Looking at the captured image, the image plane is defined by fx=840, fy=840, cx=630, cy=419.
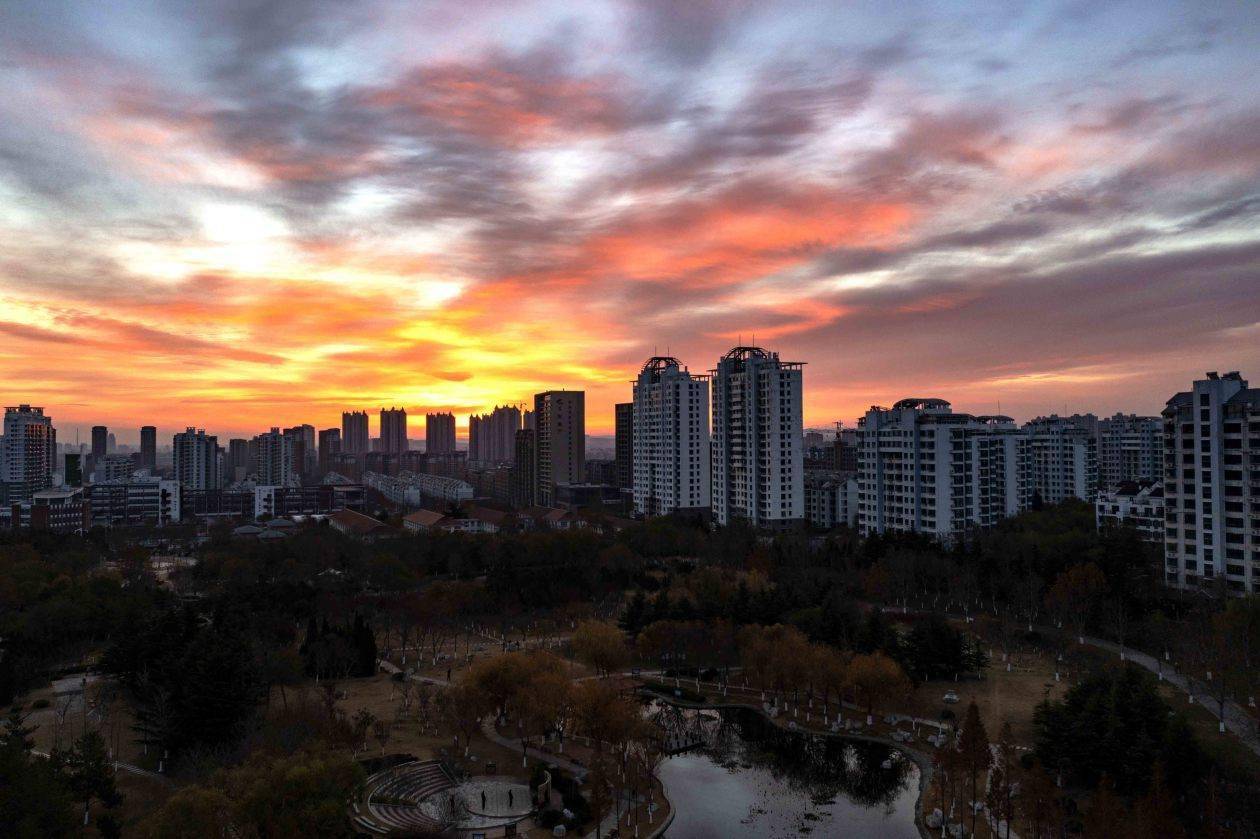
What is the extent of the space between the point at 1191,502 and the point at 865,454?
61.9 feet

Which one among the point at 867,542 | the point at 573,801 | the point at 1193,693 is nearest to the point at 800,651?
the point at 573,801

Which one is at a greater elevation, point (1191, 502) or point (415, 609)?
point (1191, 502)

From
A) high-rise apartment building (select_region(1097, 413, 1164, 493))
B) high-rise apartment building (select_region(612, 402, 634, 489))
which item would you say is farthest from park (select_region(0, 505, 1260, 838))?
high-rise apartment building (select_region(612, 402, 634, 489))

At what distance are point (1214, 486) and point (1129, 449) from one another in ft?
→ 129

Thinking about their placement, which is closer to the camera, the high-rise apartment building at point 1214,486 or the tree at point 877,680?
the tree at point 877,680

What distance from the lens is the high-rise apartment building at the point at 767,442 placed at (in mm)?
58500

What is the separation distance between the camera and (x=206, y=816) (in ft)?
43.3

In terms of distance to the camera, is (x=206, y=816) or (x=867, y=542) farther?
(x=867, y=542)

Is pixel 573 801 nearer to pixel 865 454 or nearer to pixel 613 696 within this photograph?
pixel 613 696

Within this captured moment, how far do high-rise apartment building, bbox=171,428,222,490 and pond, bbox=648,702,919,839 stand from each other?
86794 millimetres

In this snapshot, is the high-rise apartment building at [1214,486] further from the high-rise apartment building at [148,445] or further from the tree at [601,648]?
the high-rise apartment building at [148,445]

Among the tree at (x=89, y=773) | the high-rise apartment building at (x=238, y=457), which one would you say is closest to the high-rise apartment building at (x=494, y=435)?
the high-rise apartment building at (x=238, y=457)

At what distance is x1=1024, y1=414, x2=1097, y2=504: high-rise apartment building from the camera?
63.6 m

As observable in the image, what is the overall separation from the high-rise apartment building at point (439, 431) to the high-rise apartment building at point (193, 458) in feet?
249
